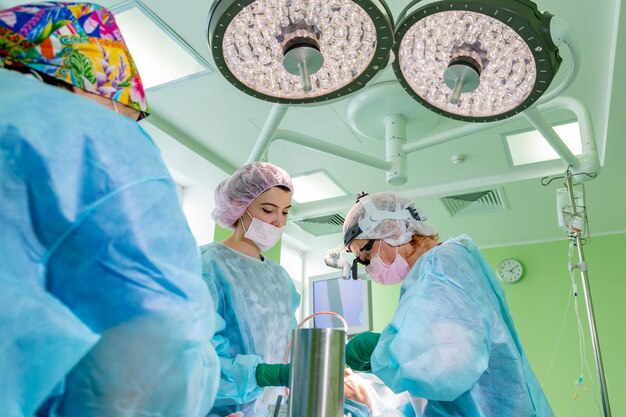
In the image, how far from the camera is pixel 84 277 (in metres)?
0.50

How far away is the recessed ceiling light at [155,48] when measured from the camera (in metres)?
1.87

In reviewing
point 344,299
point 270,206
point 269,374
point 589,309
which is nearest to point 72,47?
point 269,374

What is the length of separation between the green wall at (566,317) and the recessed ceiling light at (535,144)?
1.58 meters

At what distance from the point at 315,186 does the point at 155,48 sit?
5.20 ft

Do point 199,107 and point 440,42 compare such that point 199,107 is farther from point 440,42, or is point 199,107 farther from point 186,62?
point 440,42

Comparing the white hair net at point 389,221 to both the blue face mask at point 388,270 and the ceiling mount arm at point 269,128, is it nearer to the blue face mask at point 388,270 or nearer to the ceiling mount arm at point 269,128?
the blue face mask at point 388,270

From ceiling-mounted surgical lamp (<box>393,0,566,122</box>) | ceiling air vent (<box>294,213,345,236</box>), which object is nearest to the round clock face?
ceiling air vent (<box>294,213,345,236</box>)

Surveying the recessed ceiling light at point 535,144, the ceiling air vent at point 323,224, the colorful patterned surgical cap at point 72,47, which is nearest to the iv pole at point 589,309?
the recessed ceiling light at point 535,144

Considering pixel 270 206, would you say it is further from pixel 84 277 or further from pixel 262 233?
pixel 84 277

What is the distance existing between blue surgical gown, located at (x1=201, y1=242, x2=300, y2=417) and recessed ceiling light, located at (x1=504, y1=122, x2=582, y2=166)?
1.71m

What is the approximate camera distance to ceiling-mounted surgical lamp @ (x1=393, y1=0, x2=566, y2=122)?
0.78 m

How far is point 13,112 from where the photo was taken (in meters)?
0.51

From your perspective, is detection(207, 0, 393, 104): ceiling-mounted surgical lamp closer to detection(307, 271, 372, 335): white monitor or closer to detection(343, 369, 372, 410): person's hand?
detection(343, 369, 372, 410): person's hand

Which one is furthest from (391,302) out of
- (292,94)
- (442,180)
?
(292,94)
